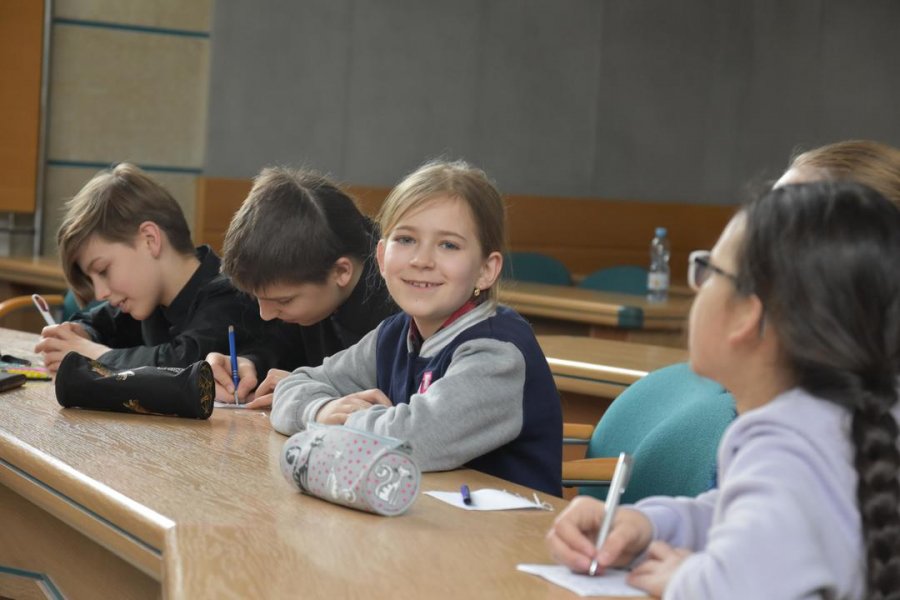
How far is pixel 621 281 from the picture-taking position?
5805 millimetres

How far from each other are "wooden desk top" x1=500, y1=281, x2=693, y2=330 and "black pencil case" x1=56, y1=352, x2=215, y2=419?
87.8 inches

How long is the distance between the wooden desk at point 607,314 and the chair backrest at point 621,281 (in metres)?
1.01

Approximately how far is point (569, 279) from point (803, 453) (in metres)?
5.26

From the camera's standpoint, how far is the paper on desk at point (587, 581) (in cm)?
104

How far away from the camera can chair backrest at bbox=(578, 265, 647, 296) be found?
18.8 ft

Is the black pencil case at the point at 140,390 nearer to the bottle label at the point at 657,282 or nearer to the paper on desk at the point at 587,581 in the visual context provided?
the paper on desk at the point at 587,581

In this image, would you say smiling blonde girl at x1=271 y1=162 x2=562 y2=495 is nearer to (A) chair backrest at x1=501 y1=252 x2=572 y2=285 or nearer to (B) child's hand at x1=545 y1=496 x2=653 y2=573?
(B) child's hand at x1=545 y1=496 x2=653 y2=573

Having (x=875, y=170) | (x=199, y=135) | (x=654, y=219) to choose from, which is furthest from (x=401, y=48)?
(x=875, y=170)

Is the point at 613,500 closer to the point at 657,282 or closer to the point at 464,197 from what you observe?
the point at 464,197

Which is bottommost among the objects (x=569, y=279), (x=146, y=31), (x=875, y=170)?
(x=569, y=279)

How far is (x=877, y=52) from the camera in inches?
305

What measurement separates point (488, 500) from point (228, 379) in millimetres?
905

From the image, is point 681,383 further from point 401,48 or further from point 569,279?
point 401,48

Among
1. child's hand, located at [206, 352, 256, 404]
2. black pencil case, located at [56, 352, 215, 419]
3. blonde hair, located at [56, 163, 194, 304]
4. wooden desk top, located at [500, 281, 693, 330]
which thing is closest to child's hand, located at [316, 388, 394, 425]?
black pencil case, located at [56, 352, 215, 419]
